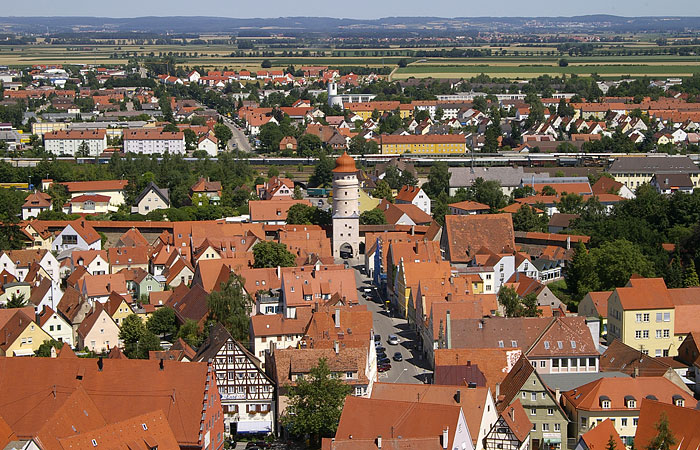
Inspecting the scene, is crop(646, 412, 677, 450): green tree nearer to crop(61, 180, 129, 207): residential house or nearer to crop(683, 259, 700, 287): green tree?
crop(683, 259, 700, 287): green tree

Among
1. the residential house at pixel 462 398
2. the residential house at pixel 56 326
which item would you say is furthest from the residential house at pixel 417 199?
the residential house at pixel 462 398

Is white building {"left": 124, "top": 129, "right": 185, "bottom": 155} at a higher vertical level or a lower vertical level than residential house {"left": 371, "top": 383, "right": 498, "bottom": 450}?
lower

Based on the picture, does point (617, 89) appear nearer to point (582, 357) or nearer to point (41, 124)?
point (41, 124)

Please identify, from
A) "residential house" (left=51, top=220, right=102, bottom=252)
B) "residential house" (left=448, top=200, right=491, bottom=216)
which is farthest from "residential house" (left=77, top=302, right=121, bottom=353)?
"residential house" (left=448, top=200, right=491, bottom=216)

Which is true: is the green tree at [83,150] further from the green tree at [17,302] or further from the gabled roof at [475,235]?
the green tree at [17,302]

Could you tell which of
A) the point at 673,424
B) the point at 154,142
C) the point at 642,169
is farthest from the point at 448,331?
the point at 154,142
